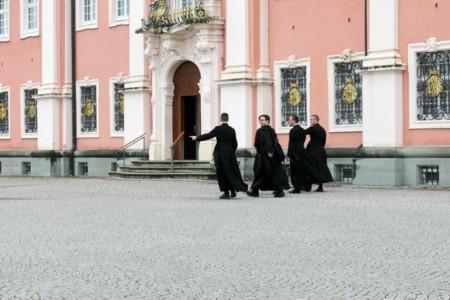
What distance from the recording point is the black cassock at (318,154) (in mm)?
22891

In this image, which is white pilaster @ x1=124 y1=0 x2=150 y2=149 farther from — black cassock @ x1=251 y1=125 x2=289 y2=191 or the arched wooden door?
black cassock @ x1=251 y1=125 x2=289 y2=191

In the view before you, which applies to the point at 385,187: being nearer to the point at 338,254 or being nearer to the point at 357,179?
the point at 357,179

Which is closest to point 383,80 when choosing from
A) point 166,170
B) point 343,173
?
point 343,173

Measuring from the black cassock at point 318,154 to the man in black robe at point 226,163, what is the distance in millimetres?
2662

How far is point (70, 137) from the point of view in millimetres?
35594

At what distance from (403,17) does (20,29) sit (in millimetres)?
18168

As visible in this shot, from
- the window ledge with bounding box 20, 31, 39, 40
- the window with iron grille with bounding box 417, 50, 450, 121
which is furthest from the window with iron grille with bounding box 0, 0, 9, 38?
the window with iron grille with bounding box 417, 50, 450, 121

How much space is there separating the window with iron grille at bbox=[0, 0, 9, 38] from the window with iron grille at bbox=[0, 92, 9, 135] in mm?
2370

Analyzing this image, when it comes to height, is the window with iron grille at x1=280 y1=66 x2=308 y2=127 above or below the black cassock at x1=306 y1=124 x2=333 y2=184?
above

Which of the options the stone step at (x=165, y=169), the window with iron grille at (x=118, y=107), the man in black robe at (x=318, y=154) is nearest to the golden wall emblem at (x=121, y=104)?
the window with iron grille at (x=118, y=107)

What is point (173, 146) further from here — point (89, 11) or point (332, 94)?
point (89, 11)

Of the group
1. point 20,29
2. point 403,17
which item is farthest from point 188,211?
point 20,29

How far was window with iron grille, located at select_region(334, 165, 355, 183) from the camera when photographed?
1019 inches

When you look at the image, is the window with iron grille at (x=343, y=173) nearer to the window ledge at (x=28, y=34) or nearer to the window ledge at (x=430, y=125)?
the window ledge at (x=430, y=125)
